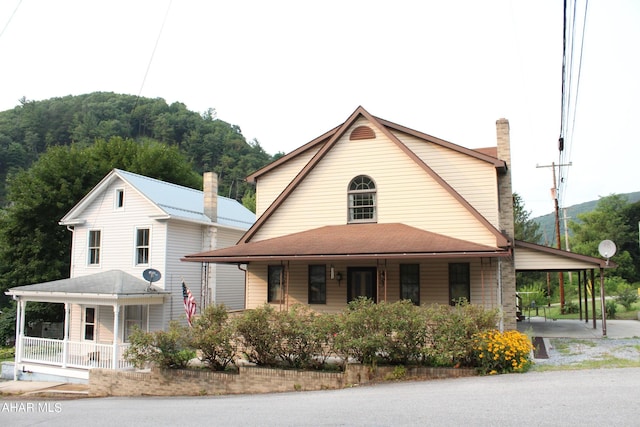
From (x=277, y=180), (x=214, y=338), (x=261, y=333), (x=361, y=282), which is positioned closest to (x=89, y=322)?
(x=277, y=180)

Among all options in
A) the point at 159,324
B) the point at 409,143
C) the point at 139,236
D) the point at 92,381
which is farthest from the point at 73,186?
the point at 409,143

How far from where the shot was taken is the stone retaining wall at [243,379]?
11.8 m

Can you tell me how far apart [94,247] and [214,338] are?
13.3m

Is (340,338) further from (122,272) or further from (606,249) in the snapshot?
(122,272)

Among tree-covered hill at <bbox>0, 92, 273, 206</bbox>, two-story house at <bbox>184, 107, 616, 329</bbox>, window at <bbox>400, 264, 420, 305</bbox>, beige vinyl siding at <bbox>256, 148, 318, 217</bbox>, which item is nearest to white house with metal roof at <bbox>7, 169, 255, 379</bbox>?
beige vinyl siding at <bbox>256, 148, 318, 217</bbox>

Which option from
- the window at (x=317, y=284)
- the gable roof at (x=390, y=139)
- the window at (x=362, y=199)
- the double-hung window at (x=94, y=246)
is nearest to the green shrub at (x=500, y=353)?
the gable roof at (x=390, y=139)

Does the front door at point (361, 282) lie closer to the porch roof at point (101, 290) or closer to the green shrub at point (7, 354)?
the porch roof at point (101, 290)

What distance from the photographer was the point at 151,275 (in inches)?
810

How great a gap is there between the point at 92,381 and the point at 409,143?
41.3 ft

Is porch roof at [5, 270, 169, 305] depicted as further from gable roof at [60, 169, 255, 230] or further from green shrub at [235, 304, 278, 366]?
green shrub at [235, 304, 278, 366]

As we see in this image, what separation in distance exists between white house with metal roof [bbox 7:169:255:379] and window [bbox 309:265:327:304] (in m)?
5.20

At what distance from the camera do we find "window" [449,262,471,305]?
637 inches

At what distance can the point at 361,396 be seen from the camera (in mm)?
10164

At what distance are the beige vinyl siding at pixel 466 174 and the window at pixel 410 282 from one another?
2936 mm
